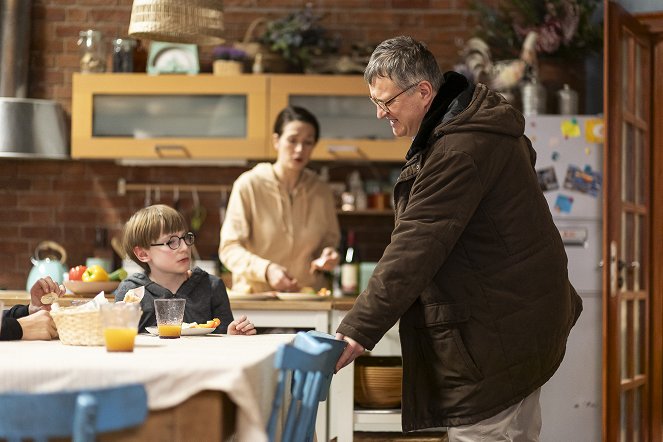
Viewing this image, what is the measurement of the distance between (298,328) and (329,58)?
1.69 meters

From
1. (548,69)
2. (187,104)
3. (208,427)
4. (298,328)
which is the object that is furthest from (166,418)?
(548,69)

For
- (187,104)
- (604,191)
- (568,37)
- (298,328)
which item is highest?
(568,37)

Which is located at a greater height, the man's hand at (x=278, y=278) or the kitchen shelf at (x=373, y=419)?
the man's hand at (x=278, y=278)

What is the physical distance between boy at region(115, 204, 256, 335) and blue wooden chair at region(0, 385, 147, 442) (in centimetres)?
108

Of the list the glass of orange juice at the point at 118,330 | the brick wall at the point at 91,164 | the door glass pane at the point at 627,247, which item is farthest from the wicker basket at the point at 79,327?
the brick wall at the point at 91,164

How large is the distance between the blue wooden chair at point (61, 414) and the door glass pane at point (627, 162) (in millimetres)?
3528

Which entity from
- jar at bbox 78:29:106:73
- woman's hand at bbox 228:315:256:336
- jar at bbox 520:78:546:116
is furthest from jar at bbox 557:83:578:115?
woman's hand at bbox 228:315:256:336

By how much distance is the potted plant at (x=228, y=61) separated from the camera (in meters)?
5.21

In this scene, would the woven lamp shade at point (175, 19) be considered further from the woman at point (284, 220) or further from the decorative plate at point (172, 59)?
the decorative plate at point (172, 59)

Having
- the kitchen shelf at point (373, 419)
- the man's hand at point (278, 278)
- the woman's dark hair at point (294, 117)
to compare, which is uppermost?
the woman's dark hair at point (294, 117)

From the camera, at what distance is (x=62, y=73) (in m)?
5.61

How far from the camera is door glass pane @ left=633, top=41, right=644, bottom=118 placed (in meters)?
4.97

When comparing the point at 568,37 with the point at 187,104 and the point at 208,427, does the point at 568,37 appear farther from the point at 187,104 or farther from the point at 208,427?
the point at 208,427

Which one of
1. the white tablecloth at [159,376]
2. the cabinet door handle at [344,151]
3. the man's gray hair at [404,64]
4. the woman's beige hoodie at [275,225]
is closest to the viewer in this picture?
the white tablecloth at [159,376]
